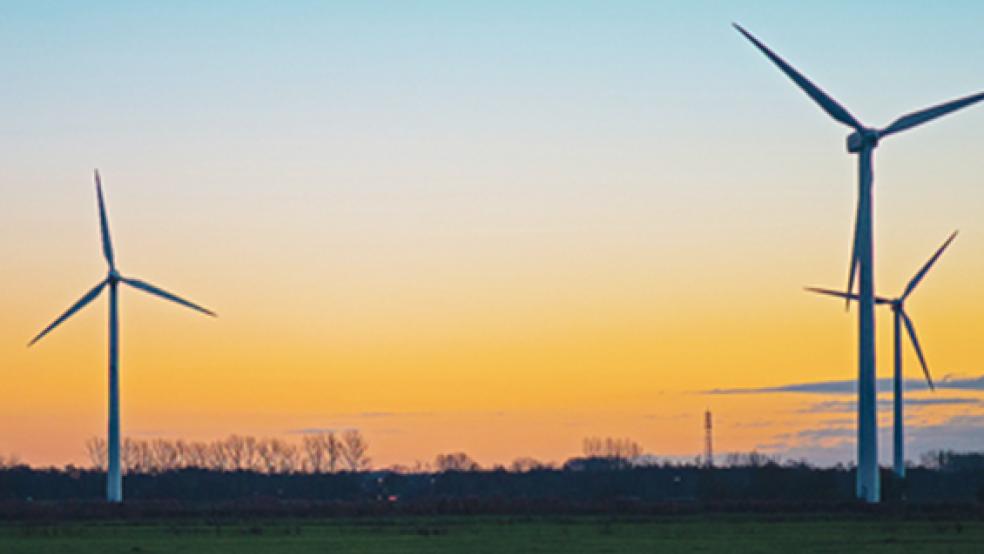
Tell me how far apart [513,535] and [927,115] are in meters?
30.9

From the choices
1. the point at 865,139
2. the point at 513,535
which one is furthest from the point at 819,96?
the point at 513,535

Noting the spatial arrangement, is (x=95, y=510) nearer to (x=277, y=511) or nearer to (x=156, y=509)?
(x=156, y=509)

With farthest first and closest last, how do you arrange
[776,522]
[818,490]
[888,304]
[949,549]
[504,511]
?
[818,490] < [888,304] < [504,511] < [776,522] < [949,549]

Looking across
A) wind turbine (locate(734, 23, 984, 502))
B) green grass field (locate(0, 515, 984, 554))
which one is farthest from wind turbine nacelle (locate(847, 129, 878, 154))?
green grass field (locate(0, 515, 984, 554))

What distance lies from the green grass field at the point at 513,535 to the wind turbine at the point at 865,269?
Answer: 218 inches

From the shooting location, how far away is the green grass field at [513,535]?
56594 millimetres

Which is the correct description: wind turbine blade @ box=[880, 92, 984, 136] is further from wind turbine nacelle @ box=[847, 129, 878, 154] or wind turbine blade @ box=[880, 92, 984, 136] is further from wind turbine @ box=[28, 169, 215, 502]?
wind turbine @ box=[28, 169, 215, 502]

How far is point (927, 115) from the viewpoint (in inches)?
3103

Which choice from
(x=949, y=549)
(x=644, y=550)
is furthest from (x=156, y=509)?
(x=949, y=549)

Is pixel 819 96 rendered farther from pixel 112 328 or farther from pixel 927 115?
pixel 112 328

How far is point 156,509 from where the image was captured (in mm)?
92188

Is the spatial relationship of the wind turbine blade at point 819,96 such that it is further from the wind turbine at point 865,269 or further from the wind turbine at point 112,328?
the wind turbine at point 112,328

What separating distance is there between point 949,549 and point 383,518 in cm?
3738

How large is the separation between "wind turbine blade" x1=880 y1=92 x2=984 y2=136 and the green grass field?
19.9 metres
